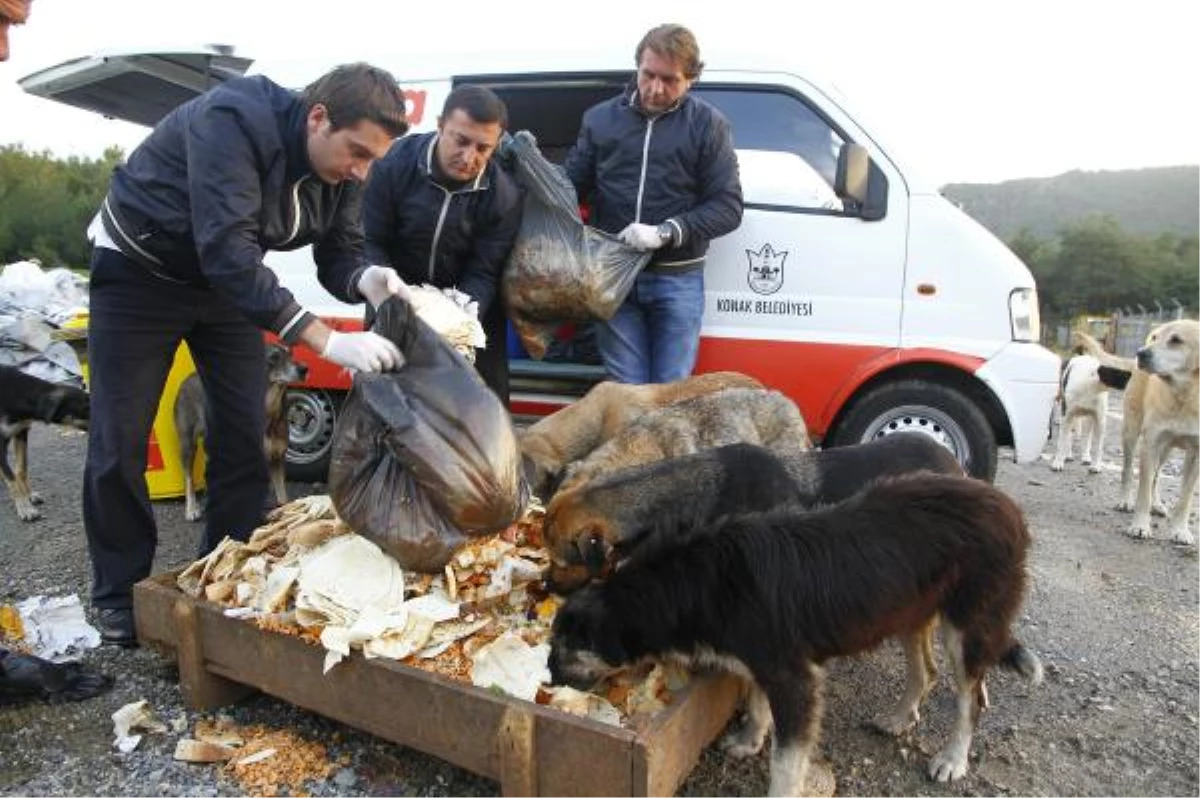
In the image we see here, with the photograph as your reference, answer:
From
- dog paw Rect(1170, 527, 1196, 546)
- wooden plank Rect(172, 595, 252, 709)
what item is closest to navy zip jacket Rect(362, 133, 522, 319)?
wooden plank Rect(172, 595, 252, 709)

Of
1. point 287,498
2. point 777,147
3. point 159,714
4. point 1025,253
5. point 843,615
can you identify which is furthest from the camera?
point 1025,253

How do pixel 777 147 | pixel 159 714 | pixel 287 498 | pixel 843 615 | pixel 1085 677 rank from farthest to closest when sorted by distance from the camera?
pixel 287 498 → pixel 777 147 → pixel 1085 677 → pixel 159 714 → pixel 843 615

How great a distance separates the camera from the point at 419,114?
528 cm

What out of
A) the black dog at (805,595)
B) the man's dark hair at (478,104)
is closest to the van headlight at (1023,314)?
the black dog at (805,595)

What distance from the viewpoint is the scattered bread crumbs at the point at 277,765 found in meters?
2.51

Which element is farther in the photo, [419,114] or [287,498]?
[287,498]

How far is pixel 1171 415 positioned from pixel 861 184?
318cm

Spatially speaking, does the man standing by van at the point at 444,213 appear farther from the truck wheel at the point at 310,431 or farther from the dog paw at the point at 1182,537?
the dog paw at the point at 1182,537

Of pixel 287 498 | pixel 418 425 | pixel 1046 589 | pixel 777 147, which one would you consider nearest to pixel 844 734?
pixel 418 425

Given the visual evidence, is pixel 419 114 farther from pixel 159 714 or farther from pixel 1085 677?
pixel 1085 677

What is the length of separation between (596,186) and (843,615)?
2.91 m

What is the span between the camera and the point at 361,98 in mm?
2686

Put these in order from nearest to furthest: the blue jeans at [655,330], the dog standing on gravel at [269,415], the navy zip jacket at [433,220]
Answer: the navy zip jacket at [433,220] < the blue jeans at [655,330] < the dog standing on gravel at [269,415]

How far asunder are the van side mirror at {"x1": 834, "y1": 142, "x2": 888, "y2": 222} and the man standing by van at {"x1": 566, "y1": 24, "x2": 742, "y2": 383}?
0.65m
